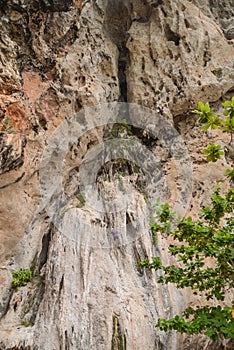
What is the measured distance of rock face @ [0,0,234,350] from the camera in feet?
17.3

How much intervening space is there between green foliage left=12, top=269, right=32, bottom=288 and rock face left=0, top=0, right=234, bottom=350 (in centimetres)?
13

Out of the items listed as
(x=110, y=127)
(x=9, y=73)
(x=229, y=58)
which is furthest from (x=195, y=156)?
(x=9, y=73)

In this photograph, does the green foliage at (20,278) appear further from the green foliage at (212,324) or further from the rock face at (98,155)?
the green foliage at (212,324)

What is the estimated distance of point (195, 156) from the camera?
8.25 meters

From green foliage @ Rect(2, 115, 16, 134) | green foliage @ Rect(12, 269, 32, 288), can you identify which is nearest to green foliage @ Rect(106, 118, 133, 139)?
green foliage @ Rect(2, 115, 16, 134)

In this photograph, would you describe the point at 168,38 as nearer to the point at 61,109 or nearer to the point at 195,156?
the point at 195,156

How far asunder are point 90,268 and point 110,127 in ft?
12.9

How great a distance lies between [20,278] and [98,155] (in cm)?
329

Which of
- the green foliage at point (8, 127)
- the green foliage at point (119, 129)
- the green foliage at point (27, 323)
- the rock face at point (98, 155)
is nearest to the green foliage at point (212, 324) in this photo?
the rock face at point (98, 155)

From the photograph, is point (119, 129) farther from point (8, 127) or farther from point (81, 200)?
point (8, 127)

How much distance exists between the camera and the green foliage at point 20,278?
5.69 m

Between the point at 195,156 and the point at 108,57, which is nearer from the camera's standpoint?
the point at 195,156

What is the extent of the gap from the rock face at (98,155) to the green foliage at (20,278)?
135 mm

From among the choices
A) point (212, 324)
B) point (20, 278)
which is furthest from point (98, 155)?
point (212, 324)
